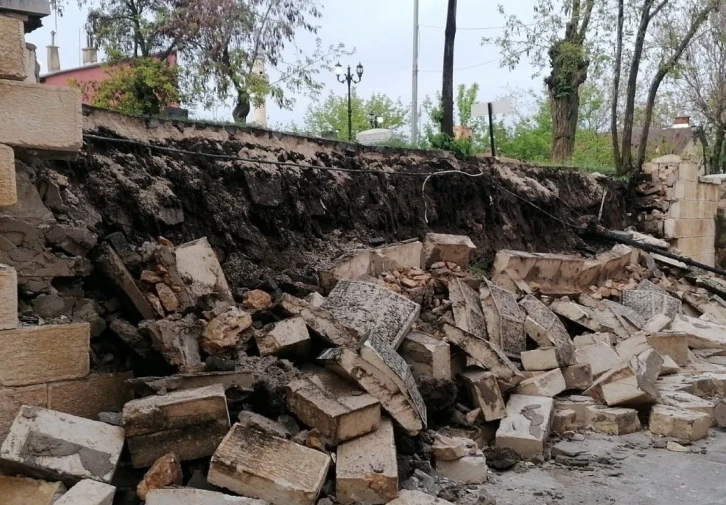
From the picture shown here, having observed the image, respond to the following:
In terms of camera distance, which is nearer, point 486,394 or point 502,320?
point 486,394

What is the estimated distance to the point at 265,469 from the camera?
11.1 ft

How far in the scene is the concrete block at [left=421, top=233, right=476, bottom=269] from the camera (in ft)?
23.5

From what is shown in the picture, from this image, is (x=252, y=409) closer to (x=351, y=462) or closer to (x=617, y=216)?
(x=351, y=462)

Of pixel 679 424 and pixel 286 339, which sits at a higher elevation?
pixel 286 339

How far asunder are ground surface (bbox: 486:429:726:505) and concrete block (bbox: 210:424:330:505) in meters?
1.31

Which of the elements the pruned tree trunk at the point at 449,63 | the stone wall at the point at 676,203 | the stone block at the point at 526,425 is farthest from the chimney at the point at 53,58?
the stone block at the point at 526,425

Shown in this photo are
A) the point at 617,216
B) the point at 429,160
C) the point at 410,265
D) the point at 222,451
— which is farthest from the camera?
the point at 617,216

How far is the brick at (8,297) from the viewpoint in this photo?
11.4 feet

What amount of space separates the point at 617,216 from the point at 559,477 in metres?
8.65

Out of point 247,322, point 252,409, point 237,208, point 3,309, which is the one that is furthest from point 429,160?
point 3,309

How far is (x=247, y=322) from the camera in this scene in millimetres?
4398

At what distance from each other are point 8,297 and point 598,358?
16.4 feet

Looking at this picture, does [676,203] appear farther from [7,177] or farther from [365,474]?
[7,177]

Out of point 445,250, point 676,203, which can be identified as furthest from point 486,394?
point 676,203
